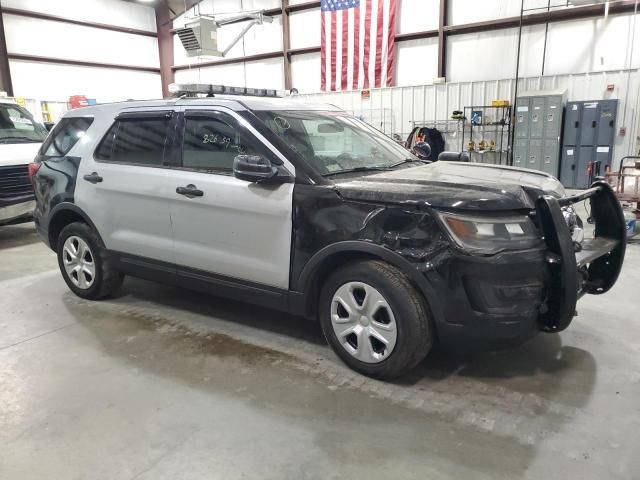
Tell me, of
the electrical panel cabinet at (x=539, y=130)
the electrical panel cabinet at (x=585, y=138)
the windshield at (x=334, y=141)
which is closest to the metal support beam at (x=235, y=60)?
the electrical panel cabinet at (x=539, y=130)

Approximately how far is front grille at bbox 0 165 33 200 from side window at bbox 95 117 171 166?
3237 mm

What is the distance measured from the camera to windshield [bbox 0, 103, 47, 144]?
22.8ft

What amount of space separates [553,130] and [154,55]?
13891 mm

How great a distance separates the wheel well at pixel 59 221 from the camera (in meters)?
4.13

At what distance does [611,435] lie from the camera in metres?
2.27

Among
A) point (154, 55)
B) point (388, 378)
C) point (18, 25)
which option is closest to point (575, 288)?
point (388, 378)

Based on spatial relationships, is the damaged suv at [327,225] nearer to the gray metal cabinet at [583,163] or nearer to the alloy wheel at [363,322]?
the alloy wheel at [363,322]

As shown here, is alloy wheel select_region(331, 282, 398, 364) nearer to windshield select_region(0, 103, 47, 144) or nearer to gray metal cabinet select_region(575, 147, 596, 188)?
windshield select_region(0, 103, 47, 144)

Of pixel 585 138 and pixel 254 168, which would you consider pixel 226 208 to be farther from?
pixel 585 138

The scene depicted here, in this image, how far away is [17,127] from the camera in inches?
282

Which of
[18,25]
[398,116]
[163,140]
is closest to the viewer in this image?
[163,140]

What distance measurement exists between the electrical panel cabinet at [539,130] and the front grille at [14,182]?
9303mm

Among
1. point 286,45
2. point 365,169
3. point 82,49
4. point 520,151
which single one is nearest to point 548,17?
point 520,151

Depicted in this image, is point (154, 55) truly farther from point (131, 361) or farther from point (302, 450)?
point (302, 450)
